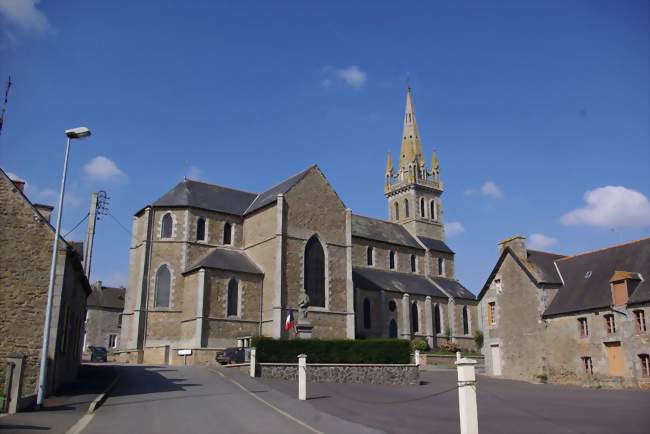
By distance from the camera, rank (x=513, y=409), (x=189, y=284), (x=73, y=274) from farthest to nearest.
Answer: (x=189, y=284) < (x=73, y=274) < (x=513, y=409)

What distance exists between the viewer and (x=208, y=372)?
2570 cm

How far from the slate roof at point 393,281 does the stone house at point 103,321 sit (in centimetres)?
2374

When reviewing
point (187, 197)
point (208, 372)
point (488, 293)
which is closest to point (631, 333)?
point (488, 293)

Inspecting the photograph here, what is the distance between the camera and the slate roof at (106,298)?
2117 inches

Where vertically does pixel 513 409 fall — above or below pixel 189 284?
below

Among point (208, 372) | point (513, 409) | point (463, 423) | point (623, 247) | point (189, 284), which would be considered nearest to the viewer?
point (463, 423)

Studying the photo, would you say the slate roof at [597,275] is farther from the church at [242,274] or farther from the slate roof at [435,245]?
the slate roof at [435,245]

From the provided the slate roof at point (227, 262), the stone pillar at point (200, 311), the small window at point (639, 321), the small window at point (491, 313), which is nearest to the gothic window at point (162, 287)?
the slate roof at point (227, 262)

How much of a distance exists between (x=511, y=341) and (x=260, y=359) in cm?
1477

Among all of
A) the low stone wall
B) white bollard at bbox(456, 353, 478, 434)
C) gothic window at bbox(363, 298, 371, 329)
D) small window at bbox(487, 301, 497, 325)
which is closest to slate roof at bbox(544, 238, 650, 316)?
small window at bbox(487, 301, 497, 325)

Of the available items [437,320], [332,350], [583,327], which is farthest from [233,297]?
[437,320]

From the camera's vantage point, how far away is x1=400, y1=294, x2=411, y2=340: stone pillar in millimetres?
47281

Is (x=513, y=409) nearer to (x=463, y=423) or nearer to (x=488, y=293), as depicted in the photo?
(x=463, y=423)

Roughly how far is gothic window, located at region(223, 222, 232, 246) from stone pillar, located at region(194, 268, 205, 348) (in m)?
6.02
